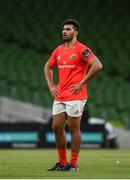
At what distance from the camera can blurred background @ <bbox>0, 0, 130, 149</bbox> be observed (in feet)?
86.3

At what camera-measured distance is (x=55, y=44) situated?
31609 millimetres

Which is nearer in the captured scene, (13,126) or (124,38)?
(13,126)

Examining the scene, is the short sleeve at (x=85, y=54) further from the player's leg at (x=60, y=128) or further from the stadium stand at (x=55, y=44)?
the stadium stand at (x=55, y=44)

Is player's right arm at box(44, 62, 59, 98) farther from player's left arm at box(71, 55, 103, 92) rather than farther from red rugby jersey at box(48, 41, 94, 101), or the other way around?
player's left arm at box(71, 55, 103, 92)

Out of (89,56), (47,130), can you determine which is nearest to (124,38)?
(47,130)

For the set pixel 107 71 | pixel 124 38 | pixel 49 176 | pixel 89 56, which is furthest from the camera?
pixel 124 38

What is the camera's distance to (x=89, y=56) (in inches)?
473

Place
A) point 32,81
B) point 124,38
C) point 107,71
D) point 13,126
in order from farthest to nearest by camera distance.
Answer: point 124,38
point 107,71
point 32,81
point 13,126

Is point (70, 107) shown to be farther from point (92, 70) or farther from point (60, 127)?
point (92, 70)

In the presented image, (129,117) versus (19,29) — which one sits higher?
(19,29)

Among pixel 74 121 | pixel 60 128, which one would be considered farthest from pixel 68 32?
pixel 60 128

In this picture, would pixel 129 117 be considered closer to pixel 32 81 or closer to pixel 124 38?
pixel 32 81

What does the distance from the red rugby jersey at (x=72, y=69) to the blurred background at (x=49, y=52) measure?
12571mm

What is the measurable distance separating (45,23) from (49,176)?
22.3m
